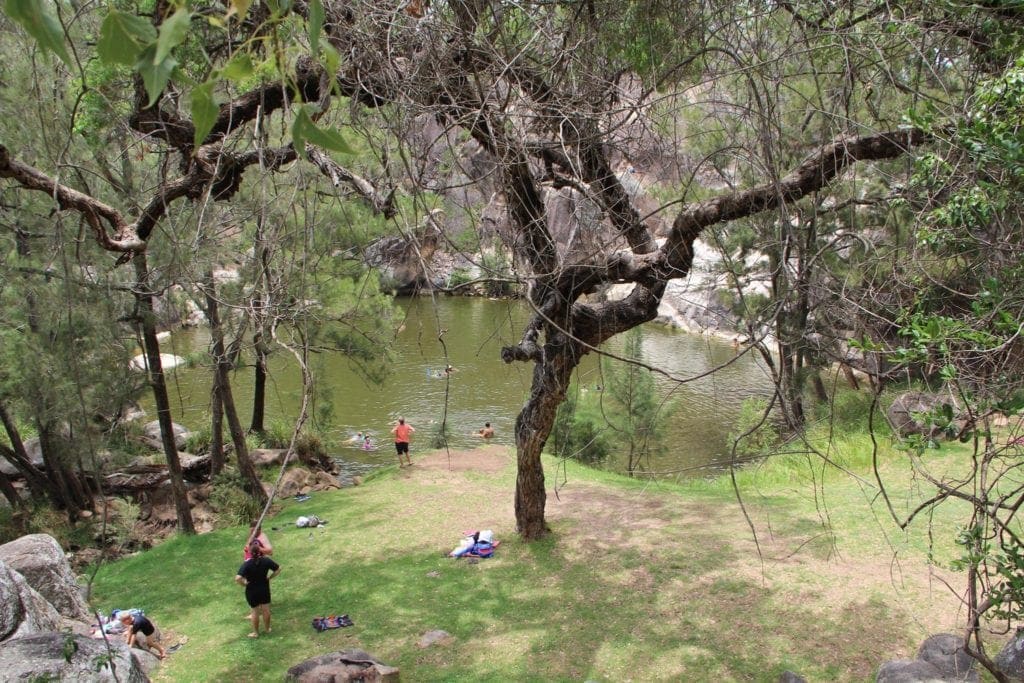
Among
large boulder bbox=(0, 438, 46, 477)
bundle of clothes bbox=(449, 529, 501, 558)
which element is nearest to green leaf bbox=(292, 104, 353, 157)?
bundle of clothes bbox=(449, 529, 501, 558)

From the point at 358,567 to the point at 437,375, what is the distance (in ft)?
32.7

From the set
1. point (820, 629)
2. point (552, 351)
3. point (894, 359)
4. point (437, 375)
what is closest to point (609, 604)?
point (820, 629)

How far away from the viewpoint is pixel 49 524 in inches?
406

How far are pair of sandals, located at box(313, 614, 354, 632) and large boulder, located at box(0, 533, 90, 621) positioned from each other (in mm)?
2129

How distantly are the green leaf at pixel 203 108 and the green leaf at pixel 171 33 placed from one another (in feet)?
0.18

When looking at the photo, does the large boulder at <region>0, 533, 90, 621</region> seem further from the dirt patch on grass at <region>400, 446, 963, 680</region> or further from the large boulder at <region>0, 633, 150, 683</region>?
the dirt patch on grass at <region>400, 446, 963, 680</region>

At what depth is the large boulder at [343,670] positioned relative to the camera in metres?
4.90

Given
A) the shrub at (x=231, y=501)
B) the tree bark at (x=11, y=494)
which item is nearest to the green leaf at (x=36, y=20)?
the shrub at (x=231, y=501)

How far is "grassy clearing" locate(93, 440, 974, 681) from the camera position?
533 cm

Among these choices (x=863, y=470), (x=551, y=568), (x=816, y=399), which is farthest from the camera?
(x=816, y=399)

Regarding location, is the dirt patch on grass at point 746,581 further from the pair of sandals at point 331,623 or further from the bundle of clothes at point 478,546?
the pair of sandals at point 331,623

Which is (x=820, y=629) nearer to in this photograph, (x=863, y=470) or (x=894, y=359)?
(x=894, y=359)

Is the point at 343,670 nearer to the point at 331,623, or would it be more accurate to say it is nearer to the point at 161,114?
the point at 331,623

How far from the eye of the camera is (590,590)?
6.46m
